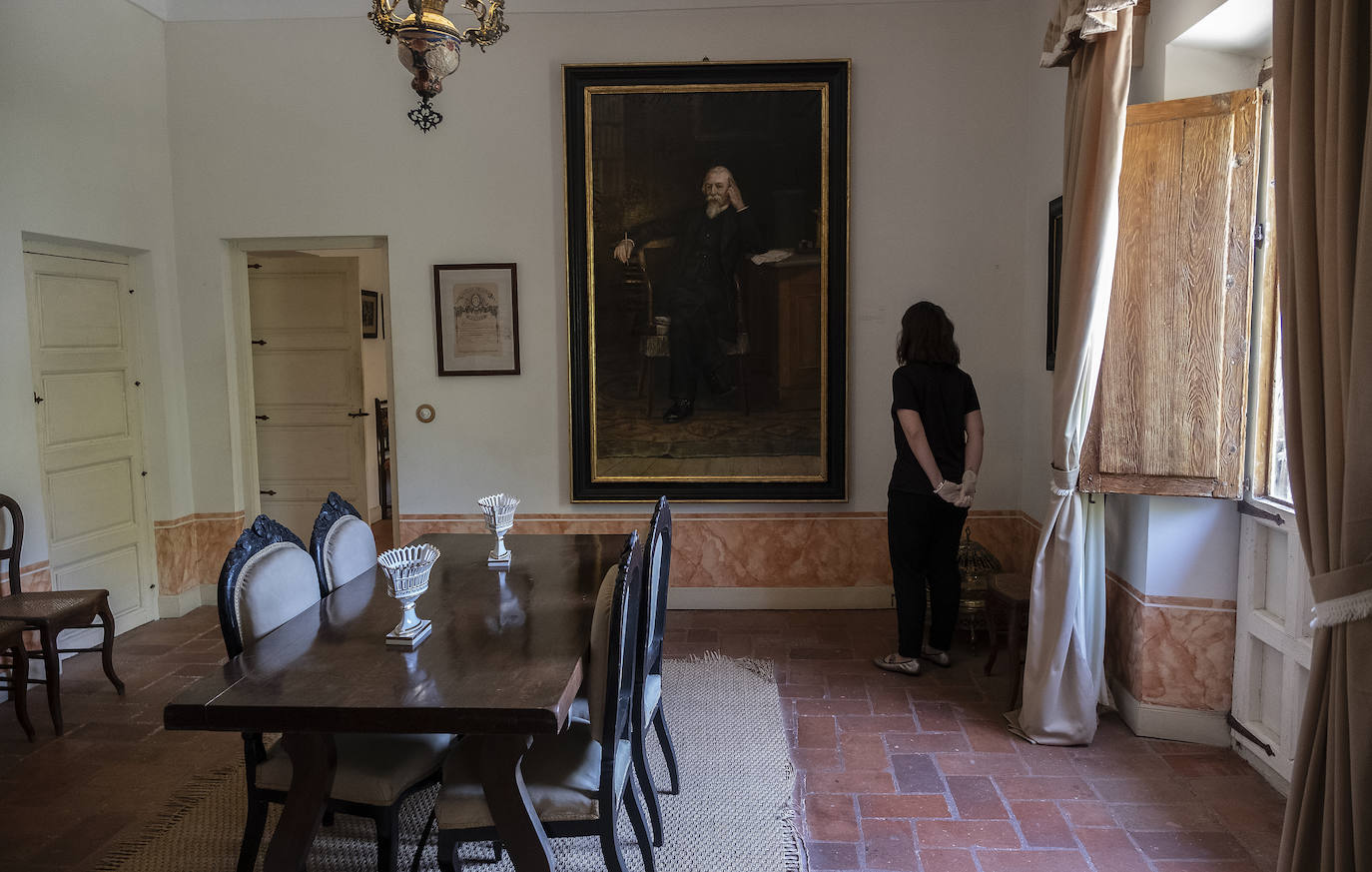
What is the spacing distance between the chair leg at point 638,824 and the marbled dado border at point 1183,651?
2087 millimetres

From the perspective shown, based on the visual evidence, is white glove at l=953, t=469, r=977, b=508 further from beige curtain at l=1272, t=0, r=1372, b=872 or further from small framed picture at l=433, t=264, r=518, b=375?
small framed picture at l=433, t=264, r=518, b=375

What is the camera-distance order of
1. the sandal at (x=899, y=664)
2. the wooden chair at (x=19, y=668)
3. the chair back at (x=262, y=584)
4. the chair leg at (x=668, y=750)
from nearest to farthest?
the chair back at (x=262, y=584), the chair leg at (x=668, y=750), the wooden chair at (x=19, y=668), the sandal at (x=899, y=664)

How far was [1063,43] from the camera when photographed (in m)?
3.43

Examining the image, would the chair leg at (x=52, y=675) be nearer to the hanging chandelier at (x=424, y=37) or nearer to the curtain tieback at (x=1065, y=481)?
the hanging chandelier at (x=424, y=37)

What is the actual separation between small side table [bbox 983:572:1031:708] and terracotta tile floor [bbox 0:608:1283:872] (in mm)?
133

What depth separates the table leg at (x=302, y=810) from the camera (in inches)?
87.0

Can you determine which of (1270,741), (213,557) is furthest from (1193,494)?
(213,557)

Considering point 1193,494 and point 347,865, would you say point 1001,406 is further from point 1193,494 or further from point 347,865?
point 347,865

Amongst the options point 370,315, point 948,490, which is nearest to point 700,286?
point 948,490

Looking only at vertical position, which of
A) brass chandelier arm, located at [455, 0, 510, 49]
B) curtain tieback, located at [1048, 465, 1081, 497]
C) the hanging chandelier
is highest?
brass chandelier arm, located at [455, 0, 510, 49]

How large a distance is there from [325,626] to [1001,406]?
Answer: 12.2 ft

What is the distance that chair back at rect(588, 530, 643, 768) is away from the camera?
221 centimetres

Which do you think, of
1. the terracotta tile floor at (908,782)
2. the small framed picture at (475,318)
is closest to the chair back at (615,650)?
the terracotta tile floor at (908,782)

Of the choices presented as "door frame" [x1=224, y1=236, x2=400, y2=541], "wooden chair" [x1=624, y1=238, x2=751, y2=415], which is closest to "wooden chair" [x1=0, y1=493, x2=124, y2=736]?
"door frame" [x1=224, y1=236, x2=400, y2=541]
